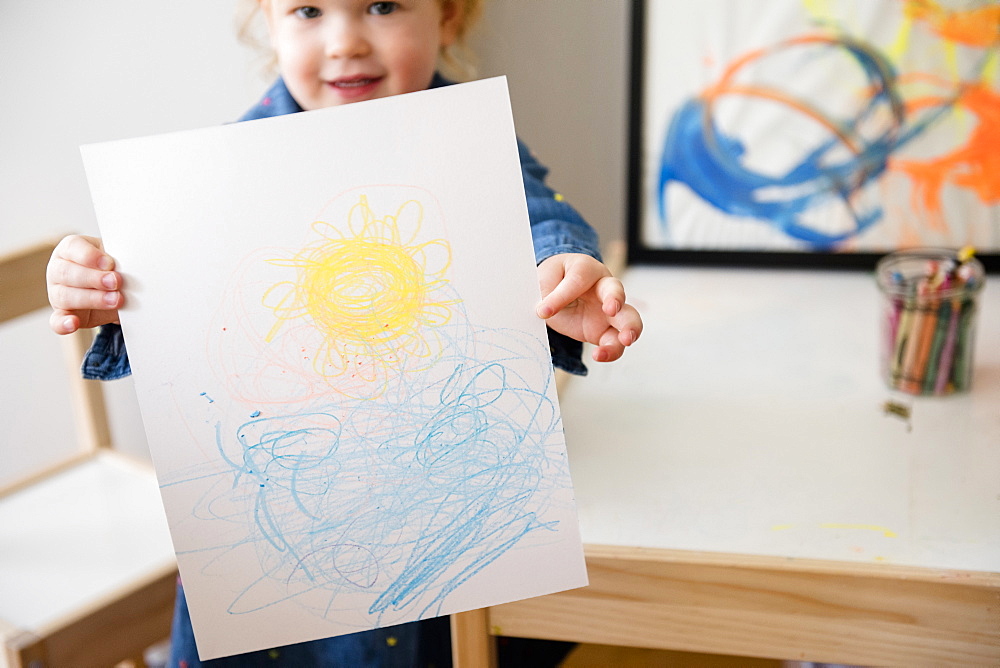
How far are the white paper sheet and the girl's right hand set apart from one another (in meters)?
0.01

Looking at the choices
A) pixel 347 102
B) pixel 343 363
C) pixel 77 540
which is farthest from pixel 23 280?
pixel 343 363

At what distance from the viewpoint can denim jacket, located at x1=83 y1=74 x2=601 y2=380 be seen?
593 mm

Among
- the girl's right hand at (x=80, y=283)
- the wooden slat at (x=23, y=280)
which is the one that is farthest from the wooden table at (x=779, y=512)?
the wooden slat at (x=23, y=280)

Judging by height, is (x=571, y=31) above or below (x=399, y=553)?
above

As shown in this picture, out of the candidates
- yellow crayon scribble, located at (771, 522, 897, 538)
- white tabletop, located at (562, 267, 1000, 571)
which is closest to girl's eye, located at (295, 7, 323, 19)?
white tabletop, located at (562, 267, 1000, 571)

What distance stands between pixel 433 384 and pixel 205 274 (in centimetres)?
14

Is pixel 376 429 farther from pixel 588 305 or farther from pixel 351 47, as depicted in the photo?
pixel 351 47

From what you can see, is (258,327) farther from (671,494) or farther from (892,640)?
(892,640)

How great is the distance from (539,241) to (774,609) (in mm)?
301

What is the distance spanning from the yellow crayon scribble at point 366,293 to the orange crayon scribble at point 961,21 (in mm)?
792

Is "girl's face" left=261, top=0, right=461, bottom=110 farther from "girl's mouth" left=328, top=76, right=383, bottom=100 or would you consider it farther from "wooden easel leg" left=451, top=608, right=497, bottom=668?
"wooden easel leg" left=451, top=608, right=497, bottom=668

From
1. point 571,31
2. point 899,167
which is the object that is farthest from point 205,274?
point 899,167

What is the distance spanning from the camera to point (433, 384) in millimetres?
499

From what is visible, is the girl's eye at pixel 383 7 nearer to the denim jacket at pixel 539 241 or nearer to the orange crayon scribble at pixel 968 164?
the denim jacket at pixel 539 241
